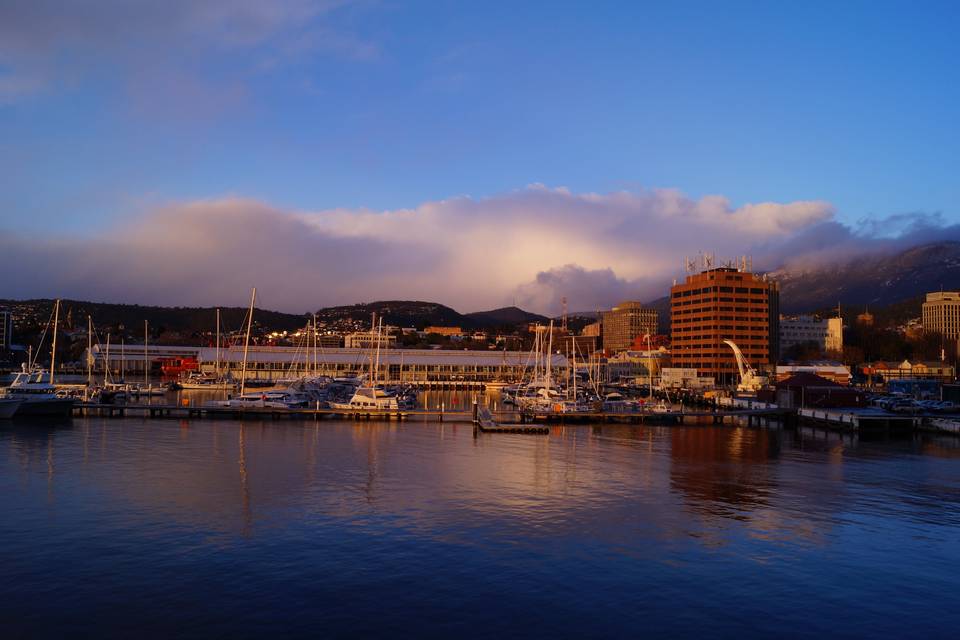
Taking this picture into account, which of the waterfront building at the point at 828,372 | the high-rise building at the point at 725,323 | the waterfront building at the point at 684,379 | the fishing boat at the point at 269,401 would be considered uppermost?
the high-rise building at the point at 725,323

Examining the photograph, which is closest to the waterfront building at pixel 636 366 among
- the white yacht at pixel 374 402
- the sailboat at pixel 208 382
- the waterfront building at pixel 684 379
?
the waterfront building at pixel 684 379

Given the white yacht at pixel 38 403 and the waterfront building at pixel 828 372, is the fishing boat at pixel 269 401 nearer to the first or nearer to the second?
the white yacht at pixel 38 403

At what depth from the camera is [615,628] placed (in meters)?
18.8

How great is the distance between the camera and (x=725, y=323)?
155625 millimetres

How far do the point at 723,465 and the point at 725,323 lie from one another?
11721cm

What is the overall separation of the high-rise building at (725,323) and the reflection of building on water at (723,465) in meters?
90.9

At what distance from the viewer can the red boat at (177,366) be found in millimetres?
151538

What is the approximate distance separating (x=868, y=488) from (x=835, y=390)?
4311 centimetres

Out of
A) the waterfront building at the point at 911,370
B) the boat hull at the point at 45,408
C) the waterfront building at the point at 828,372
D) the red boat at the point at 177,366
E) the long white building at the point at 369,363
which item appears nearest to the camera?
the boat hull at the point at 45,408

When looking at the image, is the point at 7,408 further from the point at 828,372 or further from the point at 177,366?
the point at 828,372

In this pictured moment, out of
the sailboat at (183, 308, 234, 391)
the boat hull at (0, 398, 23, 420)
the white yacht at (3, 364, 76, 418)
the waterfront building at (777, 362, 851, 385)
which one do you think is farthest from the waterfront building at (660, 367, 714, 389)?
the boat hull at (0, 398, 23, 420)

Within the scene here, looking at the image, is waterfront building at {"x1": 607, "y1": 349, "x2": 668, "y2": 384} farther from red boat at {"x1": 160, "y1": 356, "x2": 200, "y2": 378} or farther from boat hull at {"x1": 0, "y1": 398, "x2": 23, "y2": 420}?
boat hull at {"x1": 0, "y1": 398, "x2": 23, "y2": 420}

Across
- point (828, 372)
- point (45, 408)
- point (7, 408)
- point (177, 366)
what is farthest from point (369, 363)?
point (828, 372)

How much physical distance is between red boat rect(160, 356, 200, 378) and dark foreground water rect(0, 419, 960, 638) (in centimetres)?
11018
